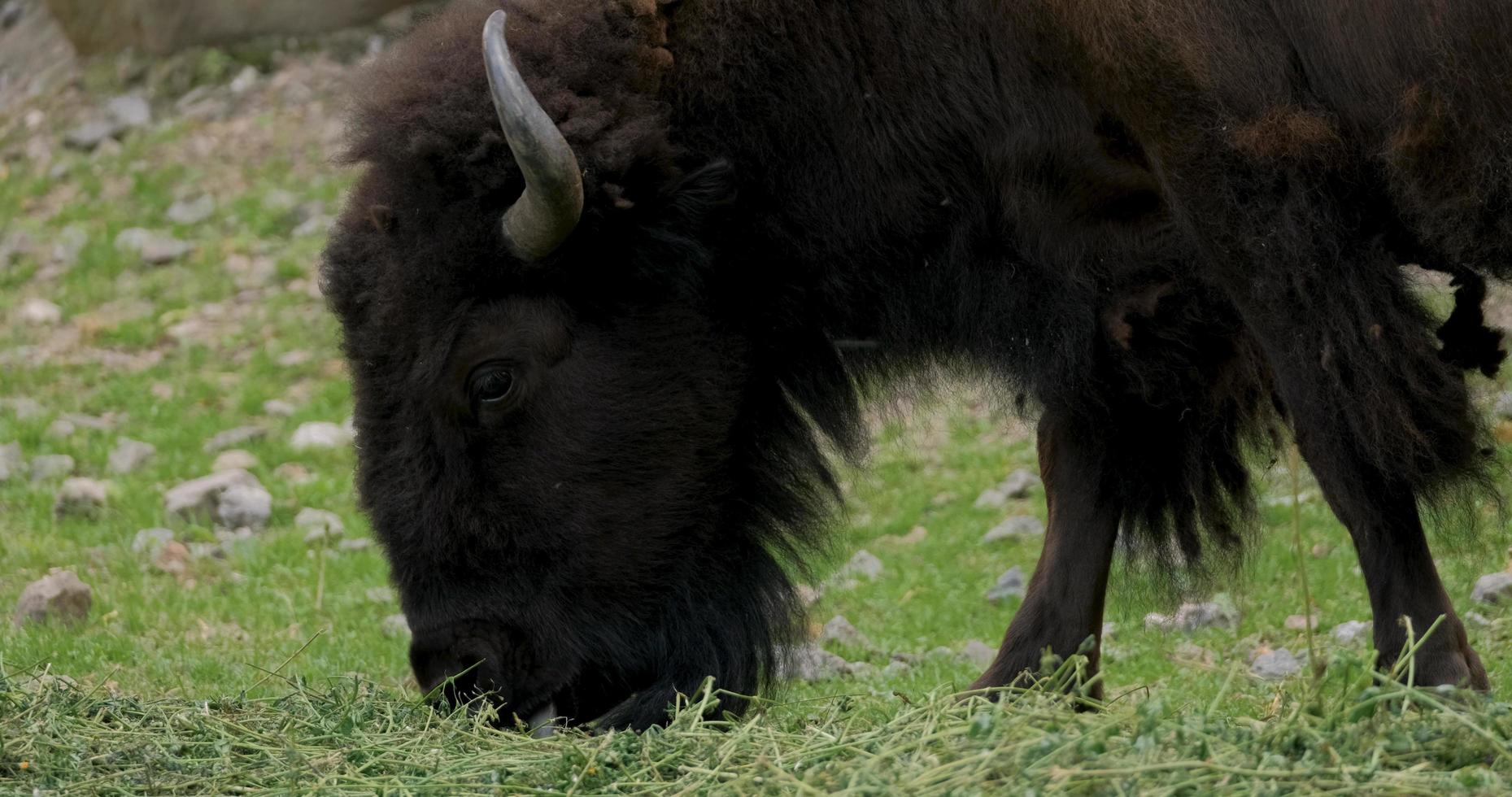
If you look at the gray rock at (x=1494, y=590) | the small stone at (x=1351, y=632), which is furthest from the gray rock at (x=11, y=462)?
the gray rock at (x=1494, y=590)

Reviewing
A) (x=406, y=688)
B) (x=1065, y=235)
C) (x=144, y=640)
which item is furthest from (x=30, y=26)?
(x=1065, y=235)

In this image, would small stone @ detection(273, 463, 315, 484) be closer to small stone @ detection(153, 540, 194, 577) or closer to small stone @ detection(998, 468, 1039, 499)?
small stone @ detection(153, 540, 194, 577)

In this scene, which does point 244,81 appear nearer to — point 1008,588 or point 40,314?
point 40,314

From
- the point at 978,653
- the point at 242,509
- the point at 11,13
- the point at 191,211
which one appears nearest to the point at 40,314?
the point at 191,211

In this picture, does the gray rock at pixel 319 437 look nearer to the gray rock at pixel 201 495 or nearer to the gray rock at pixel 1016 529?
the gray rock at pixel 201 495

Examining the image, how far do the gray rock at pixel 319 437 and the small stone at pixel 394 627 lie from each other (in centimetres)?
240

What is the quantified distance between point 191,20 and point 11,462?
16.8 ft

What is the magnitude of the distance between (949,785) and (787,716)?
1234mm

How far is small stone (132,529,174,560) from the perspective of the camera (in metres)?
6.54

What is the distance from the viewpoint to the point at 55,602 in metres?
5.52

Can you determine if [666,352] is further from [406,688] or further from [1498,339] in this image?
[1498,339]

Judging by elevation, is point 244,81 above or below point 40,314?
above

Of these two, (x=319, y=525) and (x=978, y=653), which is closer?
(x=978, y=653)

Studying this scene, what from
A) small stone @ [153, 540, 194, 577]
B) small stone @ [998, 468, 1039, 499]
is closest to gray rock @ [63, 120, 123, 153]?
small stone @ [153, 540, 194, 577]
